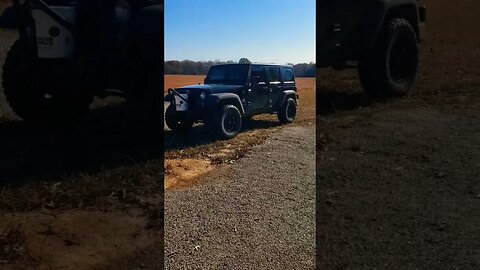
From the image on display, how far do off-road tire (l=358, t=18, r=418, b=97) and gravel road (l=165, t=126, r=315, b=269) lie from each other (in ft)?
1.37

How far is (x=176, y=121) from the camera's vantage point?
204 cm

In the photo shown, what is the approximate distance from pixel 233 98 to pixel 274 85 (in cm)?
20

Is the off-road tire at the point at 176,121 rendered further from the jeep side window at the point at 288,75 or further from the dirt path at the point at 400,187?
the dirt path at the point at 400,187

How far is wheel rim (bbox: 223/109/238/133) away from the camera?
2.06 metres

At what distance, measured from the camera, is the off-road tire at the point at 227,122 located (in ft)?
6.70

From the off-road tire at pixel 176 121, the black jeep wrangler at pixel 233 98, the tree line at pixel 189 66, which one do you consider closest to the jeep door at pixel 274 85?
the black jeep wrangler at pixel 233 98

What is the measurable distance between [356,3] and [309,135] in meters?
0.63

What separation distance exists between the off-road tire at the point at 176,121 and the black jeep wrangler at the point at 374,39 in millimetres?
628

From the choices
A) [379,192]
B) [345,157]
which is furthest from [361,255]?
[345,157]

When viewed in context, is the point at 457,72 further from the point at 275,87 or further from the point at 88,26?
the point at 88,26

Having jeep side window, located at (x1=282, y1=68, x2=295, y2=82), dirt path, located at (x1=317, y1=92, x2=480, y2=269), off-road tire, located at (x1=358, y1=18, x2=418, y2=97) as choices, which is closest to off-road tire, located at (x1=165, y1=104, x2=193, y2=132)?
jeep side window, located at (x1=282, y1=68, x2=295, y2=82)

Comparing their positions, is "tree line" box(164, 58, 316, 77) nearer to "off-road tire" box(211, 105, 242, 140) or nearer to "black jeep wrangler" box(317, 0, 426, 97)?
"off-road tire" box(211, 105, 242, 140)

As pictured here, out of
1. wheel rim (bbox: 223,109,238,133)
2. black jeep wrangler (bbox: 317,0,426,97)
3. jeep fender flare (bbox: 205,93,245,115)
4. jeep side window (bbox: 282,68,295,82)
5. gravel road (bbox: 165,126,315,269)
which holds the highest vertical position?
black jeep wrangler (bbox: 317,0,426,97)

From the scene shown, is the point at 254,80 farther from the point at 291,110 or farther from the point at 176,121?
the point at 176,121
